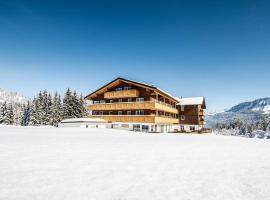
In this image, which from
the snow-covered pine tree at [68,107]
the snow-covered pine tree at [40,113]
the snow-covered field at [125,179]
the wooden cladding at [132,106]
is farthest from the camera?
the snow-covered pine tree at [40,113]

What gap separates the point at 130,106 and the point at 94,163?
32928 mm

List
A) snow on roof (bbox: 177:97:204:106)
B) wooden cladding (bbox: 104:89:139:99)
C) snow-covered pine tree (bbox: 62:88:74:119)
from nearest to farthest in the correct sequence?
wooden cladding (bbox: 104:89:139:99) < snow on roof (bbox: 177:97:204:106) < snow-covered pine tree (bbox: 62:88:74:119)

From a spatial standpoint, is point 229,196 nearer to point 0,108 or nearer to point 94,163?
point 94,163

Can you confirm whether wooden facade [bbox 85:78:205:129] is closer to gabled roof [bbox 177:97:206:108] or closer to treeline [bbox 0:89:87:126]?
gabled roof [bbox 177:97:206:108]

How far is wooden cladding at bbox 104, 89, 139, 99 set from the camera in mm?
41094

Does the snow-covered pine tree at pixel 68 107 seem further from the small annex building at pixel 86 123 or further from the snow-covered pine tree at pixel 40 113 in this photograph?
the small annex building at pixel 86 123

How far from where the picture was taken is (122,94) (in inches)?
1676

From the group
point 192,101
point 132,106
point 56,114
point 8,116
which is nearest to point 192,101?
point 192,101

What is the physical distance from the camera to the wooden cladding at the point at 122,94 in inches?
1618

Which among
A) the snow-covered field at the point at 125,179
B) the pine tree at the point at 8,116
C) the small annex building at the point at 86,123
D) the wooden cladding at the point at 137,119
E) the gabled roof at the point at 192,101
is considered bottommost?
Answer: the snow-covered field at the point at 125,179

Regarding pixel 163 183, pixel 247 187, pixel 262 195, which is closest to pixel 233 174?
pixel 247 187

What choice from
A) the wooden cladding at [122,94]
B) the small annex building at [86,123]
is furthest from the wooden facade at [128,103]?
the small annex building at [86,123]

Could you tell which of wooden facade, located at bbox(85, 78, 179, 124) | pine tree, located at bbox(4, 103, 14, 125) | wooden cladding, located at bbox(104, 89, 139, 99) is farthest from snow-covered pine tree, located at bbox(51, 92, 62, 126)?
wooden cladding, located at bbox(104, 89, 139, 99)

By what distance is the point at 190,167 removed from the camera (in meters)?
8.44
